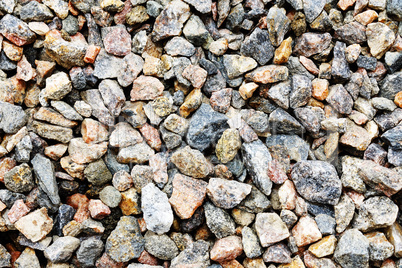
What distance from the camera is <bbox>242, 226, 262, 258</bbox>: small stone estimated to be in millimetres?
2143

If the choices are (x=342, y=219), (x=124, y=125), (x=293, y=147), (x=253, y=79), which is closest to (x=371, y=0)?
(x=253, y=79)

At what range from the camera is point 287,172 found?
7.77 ft

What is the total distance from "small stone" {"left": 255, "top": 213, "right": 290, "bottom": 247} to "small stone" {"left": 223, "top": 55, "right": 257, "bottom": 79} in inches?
38.4

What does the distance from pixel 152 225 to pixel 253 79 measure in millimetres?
1187

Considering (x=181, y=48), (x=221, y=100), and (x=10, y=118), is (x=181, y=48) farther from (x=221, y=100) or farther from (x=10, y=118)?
(x=10, y=118)

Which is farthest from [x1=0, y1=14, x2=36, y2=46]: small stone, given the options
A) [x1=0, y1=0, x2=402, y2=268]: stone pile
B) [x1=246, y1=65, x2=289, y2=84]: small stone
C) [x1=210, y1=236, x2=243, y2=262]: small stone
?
[x1=210, y1=236, x2=243, y2=262]: small stone

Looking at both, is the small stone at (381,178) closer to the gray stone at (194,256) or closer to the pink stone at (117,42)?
the gray stone at (194,256)

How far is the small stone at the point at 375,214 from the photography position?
7.14 ft

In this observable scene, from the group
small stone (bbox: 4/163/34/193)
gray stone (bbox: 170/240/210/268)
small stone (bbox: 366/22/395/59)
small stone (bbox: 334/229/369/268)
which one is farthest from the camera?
small stone (bbox: 366/22/395/59)

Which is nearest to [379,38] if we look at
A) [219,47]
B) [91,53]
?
[219,47]

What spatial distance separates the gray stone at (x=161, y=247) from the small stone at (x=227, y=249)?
0.26 meters

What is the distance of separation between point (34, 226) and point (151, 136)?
0.94 metres

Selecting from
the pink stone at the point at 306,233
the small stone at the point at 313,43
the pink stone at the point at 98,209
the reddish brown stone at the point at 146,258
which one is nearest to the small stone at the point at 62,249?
the pink stone at the point at 98,209

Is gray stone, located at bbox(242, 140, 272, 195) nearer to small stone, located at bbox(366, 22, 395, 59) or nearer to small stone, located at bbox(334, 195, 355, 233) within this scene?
small stone, located at bbox(334, 195, 355, 233)
